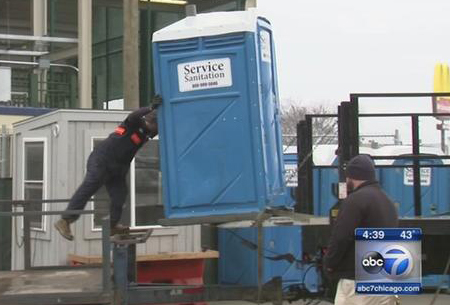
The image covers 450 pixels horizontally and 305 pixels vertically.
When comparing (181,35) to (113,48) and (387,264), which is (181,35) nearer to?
(387,264)

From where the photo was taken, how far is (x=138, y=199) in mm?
9164

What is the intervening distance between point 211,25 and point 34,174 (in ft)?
14.6

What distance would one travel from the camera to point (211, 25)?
6.01m

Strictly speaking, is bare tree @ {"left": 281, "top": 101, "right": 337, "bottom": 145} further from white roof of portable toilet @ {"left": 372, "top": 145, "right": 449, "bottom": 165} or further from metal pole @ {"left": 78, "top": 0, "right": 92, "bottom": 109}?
metal pole @ {"left": 78, "top": 0, "right": 92, "bottom": 109}

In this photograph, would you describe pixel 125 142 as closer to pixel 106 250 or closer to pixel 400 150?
pixel 106 250

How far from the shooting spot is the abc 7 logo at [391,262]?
489 cm

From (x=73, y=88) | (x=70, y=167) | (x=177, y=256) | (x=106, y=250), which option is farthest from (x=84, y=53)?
(x=106, y=250)

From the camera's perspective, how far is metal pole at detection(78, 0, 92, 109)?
17.2 m

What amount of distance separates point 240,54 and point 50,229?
4.31 m

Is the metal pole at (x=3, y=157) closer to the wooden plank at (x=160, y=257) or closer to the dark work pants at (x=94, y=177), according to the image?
the wooden plank at (x=160, y=257)

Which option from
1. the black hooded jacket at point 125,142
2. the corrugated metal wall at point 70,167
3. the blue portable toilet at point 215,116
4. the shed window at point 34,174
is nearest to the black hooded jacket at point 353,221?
the blue portable toilet at point 215,116

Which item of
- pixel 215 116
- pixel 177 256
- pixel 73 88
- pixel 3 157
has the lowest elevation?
pixel 177 256

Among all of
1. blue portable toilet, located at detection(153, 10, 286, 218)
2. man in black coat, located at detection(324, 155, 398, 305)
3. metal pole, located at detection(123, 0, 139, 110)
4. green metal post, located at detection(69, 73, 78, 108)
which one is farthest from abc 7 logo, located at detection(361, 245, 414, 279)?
green metal post, located at detection(69, 73, 78, 108)

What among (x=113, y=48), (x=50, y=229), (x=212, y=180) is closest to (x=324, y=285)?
(x=212, y=180)
